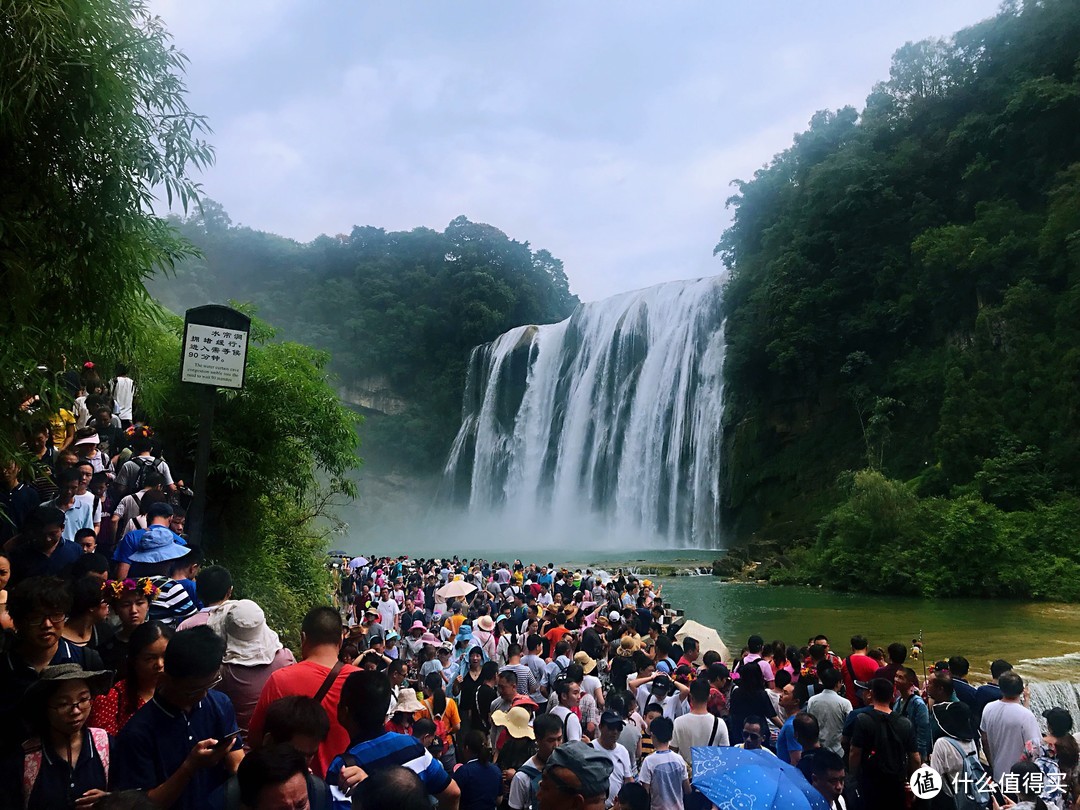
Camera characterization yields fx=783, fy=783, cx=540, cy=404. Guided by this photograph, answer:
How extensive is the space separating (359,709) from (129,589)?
157cm

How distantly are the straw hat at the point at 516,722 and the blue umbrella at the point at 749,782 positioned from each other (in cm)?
131

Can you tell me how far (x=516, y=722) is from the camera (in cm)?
445

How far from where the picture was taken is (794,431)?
102 feet

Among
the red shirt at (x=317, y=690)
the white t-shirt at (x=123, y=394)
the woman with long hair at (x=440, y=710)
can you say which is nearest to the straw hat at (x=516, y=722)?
the woman with long hair at (x=440, y=710)

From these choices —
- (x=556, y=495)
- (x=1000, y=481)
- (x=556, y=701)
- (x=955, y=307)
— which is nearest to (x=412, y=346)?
(x=556, y=495)

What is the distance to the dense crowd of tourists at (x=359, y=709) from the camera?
2.33 metres

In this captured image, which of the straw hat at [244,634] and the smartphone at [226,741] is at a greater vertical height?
the straw hat at [244,634]

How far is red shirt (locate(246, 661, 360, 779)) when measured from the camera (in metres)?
2.76

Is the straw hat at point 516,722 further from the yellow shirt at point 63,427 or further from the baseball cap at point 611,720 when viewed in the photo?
the yellow shirt at point 63,427

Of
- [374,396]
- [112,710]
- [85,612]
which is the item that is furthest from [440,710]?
[374,396]

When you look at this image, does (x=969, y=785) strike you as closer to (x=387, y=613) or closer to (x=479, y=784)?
(x=479, y=784)

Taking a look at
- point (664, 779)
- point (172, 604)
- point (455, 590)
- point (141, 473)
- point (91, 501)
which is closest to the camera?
point (172, 604)

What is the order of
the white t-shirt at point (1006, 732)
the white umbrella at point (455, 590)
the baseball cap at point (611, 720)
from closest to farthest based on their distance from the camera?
1. the baseball cap at point (611, 720)
2. the white t-shirt at point (1006, 732)
3. the white umbrella at point (455, 590)

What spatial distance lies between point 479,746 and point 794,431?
29.2m
